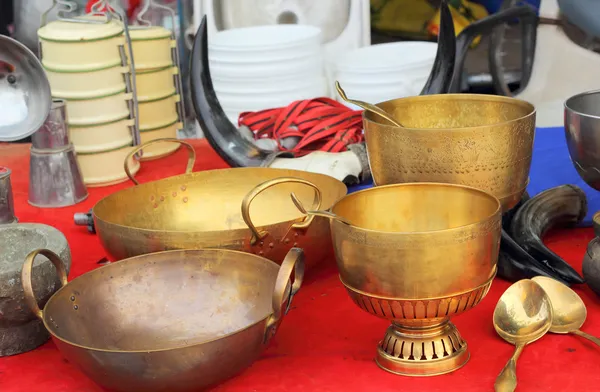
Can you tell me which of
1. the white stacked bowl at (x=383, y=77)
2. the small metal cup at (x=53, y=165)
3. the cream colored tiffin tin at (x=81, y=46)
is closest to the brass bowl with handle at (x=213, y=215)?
the small metal cup at (x=53, y=165)

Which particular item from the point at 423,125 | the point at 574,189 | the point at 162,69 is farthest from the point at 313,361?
the point at 162,69

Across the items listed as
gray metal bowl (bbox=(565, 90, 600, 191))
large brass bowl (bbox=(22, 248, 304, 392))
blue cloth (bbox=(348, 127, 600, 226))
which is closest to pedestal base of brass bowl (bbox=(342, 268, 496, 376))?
large brass bowl (bbox=(22, 248, 304, 392))

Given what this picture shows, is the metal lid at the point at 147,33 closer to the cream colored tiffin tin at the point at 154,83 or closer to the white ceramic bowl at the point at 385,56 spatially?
→ the cream colored tiffin tin at the point at 154,83

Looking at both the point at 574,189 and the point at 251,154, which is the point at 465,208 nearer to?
the point at 574,189

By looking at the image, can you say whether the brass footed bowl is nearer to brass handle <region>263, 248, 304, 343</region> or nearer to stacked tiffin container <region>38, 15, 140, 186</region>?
brass handle <region>263, 248, 304, 343</region>

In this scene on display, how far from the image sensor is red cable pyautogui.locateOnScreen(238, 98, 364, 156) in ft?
5.20

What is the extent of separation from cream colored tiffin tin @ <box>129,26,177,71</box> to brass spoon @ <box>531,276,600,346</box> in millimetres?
1073

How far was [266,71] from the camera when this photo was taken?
1.88 metres

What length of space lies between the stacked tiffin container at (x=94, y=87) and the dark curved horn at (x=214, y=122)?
178 mm

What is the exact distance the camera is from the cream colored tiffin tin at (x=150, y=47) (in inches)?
71.1

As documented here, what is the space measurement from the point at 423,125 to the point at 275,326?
475 mm

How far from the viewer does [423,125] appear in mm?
1245

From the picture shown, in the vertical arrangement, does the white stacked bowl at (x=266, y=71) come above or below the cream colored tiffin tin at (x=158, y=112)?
above

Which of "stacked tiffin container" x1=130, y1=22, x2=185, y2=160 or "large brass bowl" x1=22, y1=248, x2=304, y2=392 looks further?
"stacked tiffin container" x1=130, y1=22, x2=185, y2=160
